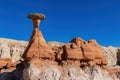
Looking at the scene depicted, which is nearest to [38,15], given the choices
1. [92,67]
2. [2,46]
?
[92,67]

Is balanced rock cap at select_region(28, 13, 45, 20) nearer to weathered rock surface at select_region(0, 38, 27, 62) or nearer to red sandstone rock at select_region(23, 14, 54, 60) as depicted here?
red sandstone rock at select_region(23, 14, 54, 60)

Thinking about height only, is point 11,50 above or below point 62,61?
above

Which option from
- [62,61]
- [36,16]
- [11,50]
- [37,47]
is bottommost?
[62,61]

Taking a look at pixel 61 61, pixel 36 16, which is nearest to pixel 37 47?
pixel 61 61

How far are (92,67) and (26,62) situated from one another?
806 centimetres

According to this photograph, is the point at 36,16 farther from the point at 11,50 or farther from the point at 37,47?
the point at 11,50

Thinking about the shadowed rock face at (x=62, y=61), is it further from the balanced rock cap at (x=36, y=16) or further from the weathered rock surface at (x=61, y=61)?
the balanced rock cap at (x=36, y=16)

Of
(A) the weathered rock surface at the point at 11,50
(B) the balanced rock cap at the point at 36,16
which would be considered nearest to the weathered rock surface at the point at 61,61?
(B) the balanced rock cap at the point at 36,16

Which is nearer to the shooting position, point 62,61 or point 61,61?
point 62,61

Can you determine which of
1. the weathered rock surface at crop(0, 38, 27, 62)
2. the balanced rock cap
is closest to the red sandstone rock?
the balanced rock cap

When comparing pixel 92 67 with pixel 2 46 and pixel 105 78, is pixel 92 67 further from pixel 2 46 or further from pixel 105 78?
pixel 2 46

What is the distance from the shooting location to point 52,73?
39.8 metres

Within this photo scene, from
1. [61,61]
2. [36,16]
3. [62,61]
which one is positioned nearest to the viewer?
[62,61]

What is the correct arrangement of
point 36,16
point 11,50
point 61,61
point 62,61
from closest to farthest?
1. point 62,61
2. point 61,61
3. point 36,16
4. point 11,50
